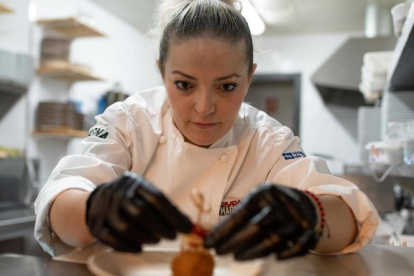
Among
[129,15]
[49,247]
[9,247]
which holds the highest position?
[129,15]

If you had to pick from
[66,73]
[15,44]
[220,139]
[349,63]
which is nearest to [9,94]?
[15,44]

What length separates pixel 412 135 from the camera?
4.73ft

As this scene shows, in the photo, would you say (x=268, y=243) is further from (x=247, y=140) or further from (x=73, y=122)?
(x=73, y=122)

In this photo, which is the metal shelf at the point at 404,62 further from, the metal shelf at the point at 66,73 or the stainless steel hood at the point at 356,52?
the metal shelf at the point at 66,73

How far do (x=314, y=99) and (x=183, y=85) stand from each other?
4242 mm

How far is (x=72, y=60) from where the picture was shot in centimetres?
372

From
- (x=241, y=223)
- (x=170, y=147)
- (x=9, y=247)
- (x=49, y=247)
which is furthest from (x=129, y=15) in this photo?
(x=241, y=223)

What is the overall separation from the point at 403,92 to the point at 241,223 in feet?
5.72

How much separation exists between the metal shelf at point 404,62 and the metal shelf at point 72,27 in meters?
2.35

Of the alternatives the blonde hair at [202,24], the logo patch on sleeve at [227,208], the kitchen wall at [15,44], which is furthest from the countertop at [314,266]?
Answer: the kitchen wall at [15,44]

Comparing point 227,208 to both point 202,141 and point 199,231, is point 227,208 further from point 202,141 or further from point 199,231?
point 199,231

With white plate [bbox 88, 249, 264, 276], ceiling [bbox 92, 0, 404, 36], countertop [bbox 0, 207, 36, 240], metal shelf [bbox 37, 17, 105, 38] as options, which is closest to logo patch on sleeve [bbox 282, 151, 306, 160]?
white plate [bbox 88, 249, 264, 276]

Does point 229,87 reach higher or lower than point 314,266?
higher

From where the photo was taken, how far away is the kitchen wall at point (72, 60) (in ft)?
9.93
